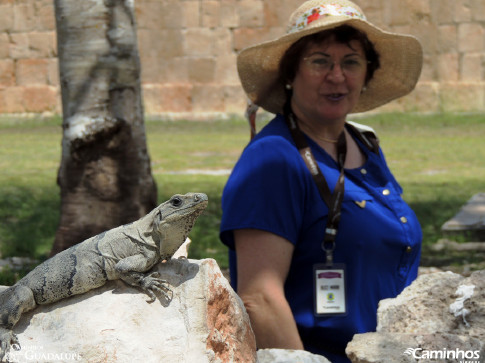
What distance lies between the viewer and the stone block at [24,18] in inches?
704

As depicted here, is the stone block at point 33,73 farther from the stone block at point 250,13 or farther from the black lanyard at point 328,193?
the black lanyard at point 328,193

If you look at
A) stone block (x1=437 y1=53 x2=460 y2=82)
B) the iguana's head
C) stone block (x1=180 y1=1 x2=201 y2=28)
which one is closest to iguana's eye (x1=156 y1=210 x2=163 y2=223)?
the iguana's head

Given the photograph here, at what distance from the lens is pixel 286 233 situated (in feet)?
11.2

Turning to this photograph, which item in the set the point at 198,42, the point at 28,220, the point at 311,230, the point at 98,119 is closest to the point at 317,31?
the point at 311,230

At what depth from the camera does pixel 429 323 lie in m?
2.77

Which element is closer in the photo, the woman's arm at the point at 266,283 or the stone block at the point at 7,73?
the woman's arm at the point at 266,283

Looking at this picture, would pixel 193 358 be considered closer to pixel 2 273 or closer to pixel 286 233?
pixel 286 233

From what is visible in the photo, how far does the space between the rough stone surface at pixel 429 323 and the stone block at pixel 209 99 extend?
570 inches

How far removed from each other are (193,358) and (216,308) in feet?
0.68

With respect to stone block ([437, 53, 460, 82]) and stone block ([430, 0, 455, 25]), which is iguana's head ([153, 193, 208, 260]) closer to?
stone block ([437, 53, 460, 82])

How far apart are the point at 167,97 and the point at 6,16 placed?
4165 mm

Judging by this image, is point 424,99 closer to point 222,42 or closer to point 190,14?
point 222,42

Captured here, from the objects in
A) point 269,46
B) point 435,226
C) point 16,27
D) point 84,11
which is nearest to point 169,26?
point 16,27

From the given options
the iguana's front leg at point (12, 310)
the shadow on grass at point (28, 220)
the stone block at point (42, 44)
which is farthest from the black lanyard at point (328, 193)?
the stone block at point (42, 44)
